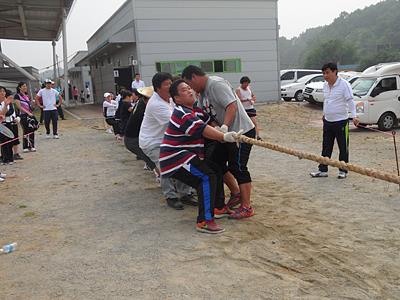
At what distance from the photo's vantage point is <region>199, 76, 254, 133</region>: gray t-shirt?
14.7 feet

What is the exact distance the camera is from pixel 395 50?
6228cm

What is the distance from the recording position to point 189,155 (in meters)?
4.23

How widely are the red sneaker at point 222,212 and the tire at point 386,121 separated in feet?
30.5

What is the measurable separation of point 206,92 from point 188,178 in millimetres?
1025

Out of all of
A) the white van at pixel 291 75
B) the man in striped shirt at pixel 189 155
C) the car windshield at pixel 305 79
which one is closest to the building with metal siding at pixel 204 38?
the car windshield at pixel 305 79

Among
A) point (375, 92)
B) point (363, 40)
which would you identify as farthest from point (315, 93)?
point (363, 40)

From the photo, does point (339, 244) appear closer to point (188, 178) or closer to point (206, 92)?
point (188, 178)

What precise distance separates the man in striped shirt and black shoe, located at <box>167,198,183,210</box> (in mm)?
824

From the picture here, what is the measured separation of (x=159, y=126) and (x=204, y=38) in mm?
16382

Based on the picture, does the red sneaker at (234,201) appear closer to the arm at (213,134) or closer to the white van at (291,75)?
the arm at (213,134)

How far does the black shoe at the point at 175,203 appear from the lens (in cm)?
509

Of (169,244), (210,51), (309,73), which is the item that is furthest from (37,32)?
(169,244)

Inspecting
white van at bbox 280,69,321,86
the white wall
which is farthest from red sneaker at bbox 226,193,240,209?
white van at bbox 280,69,321,86

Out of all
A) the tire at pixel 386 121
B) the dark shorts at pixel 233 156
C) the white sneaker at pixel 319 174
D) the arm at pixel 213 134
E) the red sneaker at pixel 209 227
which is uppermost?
the arm at pixel 213 134
